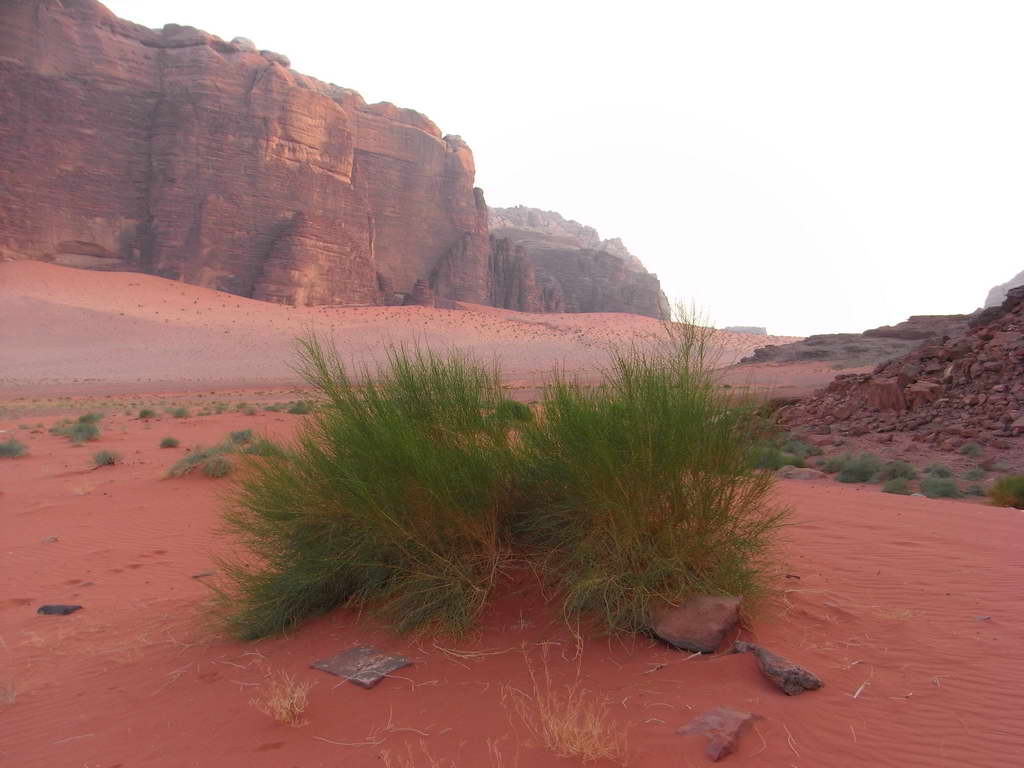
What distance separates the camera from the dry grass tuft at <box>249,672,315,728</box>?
11.6 ft

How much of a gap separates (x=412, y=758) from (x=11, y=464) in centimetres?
1533

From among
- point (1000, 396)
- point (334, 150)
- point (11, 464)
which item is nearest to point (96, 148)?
point (334, 150)

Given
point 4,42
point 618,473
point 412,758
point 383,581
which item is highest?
point 4,42

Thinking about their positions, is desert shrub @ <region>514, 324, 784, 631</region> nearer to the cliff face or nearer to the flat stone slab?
the flat stone slab

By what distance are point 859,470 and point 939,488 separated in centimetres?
171

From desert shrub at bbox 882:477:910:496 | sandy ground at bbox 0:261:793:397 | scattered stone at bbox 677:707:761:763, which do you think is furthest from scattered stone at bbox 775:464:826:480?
sandy ground at bbox 0:261:793:397

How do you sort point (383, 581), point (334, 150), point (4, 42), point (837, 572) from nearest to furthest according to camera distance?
point (383, 581) → point (837, 572) → point (4, 42) → point (334, 150)

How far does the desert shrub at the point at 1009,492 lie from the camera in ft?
30.5

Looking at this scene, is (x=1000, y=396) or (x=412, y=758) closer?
(x=412, y=758)

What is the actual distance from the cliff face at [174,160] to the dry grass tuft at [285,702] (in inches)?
2338

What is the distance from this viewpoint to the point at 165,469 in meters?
13.7

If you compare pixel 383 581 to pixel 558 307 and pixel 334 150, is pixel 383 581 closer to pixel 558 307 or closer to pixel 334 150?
pixel 334 150

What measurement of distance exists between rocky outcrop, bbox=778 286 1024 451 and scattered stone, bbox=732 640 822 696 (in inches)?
459

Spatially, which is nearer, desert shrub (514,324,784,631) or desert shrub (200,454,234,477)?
desert shrub (514,324,784,631)
